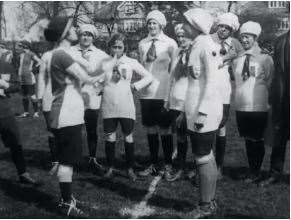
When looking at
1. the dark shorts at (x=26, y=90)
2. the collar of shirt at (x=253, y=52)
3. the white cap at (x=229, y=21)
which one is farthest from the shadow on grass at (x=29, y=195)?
the dark shorts at (x=26, y=90)

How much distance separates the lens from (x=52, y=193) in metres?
5.79

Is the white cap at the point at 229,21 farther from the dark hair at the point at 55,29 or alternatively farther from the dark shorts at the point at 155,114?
the dark hair at the point at 55,29

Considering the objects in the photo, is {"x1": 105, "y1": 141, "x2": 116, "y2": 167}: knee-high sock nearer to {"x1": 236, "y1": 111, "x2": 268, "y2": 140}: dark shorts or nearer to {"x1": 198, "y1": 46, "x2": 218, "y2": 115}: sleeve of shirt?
{"x1": 236, "y1": 111, "x2": 268, "y2": 140}: dark shorts

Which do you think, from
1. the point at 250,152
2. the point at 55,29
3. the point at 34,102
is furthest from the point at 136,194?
the point at 34,102

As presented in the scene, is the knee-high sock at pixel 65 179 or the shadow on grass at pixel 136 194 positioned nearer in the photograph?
the knee-high sock at pixel 65 179

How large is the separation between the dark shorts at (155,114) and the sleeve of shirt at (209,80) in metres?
1.91

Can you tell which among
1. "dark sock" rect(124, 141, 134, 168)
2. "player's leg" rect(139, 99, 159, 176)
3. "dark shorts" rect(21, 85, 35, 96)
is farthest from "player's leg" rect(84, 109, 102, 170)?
"dark shorts" rect(21, 85, 35, 96)

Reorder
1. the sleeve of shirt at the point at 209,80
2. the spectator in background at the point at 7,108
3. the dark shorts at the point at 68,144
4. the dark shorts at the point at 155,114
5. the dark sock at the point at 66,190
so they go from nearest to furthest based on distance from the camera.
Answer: the sleeve of shirt at the point at 209,80 → the dark shorts at the point at 68,144 → the dark sock at the point at 66,190 → the spectator in background at the point at 7,108 → the dark shorts at the point at 155,114

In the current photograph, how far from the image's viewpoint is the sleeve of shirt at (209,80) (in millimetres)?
4508

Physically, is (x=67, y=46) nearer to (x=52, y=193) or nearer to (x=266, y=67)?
(x=52, y=193)

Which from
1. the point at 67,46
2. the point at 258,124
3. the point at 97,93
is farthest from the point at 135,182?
the point at 67,46

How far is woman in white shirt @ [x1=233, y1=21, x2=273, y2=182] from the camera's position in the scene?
5738mm

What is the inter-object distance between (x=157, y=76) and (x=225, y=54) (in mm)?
1382

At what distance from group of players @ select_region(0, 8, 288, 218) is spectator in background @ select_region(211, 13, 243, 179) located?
0.01 metres
